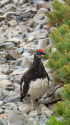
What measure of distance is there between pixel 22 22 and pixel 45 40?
3.01 m

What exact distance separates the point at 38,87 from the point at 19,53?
3.27 meters

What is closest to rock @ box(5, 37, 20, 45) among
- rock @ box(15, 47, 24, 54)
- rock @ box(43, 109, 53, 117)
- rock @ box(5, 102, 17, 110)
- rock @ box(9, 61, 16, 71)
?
rock @ box(15, 47, 24, 54)

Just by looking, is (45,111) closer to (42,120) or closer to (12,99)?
(42,120)

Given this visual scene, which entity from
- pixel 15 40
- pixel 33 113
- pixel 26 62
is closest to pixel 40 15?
pixel 15 40

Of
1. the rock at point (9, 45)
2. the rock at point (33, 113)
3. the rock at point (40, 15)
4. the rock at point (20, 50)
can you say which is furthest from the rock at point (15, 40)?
the rock at point (33, 113)

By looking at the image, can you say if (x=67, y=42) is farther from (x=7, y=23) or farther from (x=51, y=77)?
(x=7, y=23)

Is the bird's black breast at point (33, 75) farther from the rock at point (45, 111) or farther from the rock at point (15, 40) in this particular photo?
the rock at point (15, 40)

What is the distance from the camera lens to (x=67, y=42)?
7305mm

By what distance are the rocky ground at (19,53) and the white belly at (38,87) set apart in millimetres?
255

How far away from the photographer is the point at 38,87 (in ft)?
23.2

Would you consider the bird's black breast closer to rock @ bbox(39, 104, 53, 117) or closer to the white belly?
the white belly

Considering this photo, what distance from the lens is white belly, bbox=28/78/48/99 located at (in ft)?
23.2

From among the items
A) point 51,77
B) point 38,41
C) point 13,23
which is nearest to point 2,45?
point 38,41

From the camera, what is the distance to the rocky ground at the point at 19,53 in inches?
268
